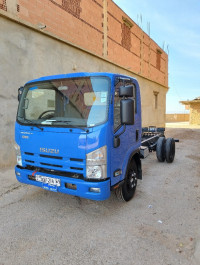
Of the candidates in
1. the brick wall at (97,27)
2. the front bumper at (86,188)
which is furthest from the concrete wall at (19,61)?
the front bumper at (86,188)

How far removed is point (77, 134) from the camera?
2955mm

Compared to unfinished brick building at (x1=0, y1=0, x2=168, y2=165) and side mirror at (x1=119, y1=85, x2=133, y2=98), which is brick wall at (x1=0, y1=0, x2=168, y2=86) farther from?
side mirror at (x1=119, y1=85, x2=133, y2=98)

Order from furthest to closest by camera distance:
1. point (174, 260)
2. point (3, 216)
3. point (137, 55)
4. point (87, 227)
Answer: point (137, 55) < point (3, 216) < point (87, 227) < point (174, 260)

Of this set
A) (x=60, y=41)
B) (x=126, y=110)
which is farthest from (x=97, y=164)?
(x=60, y=41)

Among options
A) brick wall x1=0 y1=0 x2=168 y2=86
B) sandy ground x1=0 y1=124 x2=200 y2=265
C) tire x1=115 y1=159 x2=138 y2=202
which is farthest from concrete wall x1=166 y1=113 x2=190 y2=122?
tire x1=115 y1=159 x2=138 y2=202

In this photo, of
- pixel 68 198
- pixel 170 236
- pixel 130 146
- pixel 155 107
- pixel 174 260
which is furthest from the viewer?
pixel 155 107

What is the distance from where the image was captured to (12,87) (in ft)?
20.9

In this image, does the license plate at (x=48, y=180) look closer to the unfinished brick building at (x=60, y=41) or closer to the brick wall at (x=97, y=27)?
the unfinished brick building at (x=60, y=41)

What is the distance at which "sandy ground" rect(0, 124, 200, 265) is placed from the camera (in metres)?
2.45

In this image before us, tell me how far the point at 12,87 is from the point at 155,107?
1510 centimetres

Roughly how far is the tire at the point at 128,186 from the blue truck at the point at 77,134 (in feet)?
0.07

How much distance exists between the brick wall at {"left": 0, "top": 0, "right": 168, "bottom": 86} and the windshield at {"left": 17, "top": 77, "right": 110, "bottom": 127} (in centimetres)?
434

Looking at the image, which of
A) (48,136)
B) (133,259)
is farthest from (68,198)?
(133,259)

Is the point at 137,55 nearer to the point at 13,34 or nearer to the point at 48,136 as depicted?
the point at 13,34
